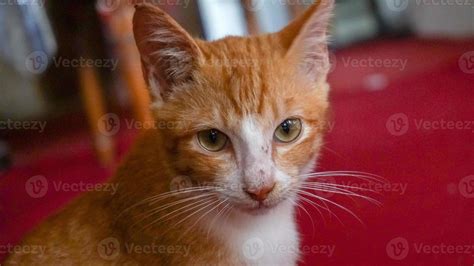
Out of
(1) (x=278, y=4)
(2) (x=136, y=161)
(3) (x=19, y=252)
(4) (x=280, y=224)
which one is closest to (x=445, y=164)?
(4) (x=280, y=224)

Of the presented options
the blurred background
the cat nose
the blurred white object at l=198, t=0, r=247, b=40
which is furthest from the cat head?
the blurred white object at l=198, t=0, r=247, b=40

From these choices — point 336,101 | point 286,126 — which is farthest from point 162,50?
point 336,101

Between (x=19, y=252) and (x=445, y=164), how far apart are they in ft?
4.85

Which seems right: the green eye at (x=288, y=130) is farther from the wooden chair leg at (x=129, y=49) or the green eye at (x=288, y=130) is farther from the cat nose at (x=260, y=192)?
the wooden chair leg at (x=129, y=49)

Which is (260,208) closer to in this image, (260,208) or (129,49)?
(260,208)

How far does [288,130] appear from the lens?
1204mm

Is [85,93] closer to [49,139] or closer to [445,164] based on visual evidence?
[49,139]

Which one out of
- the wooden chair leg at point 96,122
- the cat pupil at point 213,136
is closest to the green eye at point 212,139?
→ the cat pupil at point 213,136

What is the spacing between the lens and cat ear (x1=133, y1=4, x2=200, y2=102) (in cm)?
115

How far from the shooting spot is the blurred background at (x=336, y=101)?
71.4 inches

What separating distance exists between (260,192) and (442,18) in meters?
3.28

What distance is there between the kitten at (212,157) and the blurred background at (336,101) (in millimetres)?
317

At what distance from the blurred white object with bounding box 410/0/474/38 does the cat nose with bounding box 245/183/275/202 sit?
2.90 metres

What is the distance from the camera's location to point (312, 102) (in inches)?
49.7
